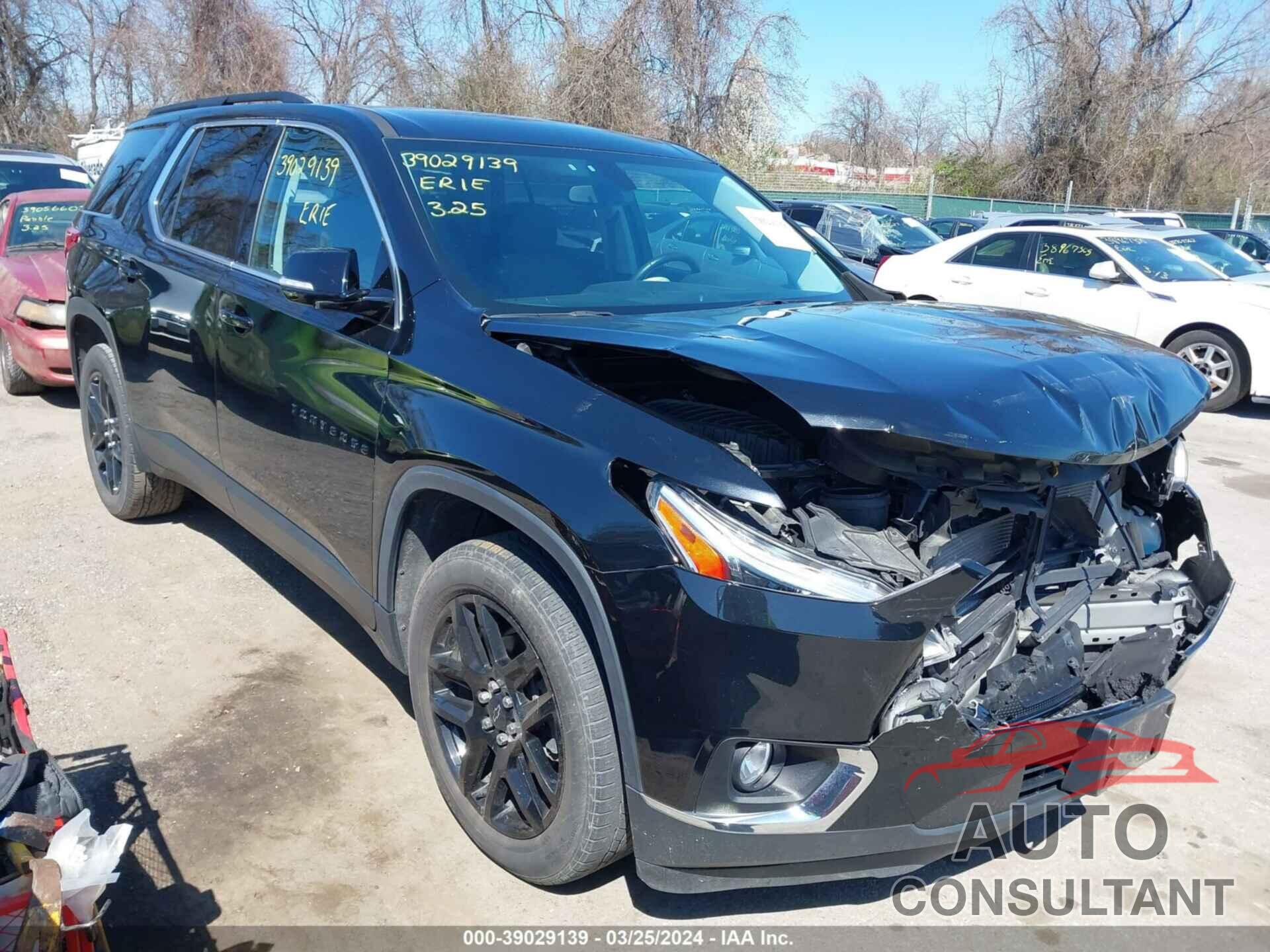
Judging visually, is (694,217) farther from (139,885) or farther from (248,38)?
(248,38)

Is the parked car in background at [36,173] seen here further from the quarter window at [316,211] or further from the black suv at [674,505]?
the black suv at [674,505]

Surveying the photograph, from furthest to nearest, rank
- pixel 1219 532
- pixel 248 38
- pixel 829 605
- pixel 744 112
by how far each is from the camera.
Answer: pixel 248 38 < pixel 744 112 < pixel 1219 532 < pixel 829 605

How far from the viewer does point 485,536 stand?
2697 mm

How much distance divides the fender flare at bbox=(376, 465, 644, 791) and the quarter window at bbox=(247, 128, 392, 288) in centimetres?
64

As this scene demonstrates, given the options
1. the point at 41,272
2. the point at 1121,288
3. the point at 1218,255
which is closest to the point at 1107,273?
the point at 1121,288

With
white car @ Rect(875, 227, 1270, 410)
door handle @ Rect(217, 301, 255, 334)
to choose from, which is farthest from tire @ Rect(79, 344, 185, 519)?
white car @ Rect(875, 227, 1270, 410)

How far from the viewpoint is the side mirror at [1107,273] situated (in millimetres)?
9664

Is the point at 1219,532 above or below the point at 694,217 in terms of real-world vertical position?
below

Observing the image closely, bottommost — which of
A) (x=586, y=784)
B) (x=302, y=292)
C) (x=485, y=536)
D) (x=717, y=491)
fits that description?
(x=586, y=784)

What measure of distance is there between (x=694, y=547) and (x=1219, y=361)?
29.0ft

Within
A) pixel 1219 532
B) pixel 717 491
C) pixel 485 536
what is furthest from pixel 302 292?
pixel 1219 532

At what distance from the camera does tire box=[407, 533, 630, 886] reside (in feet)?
7.77

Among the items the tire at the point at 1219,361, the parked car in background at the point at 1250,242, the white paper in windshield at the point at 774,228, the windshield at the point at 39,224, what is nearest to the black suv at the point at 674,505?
the white paper in windshield at the point at 774,228

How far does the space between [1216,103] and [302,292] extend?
35.2m
